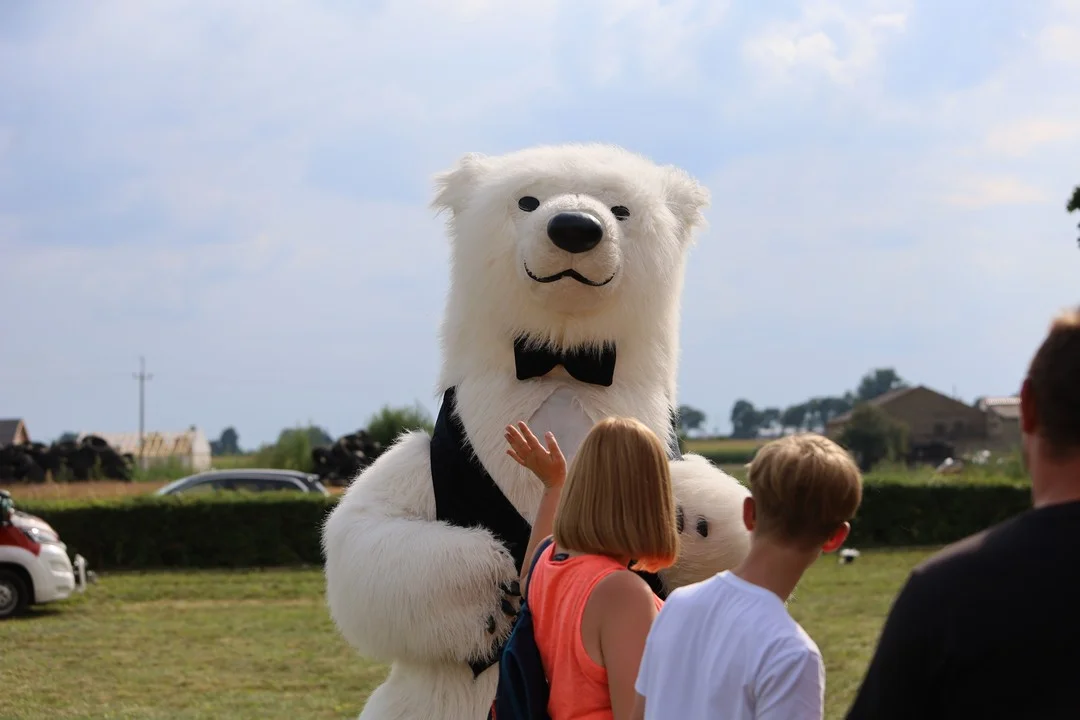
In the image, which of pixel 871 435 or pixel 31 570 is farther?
pixel 871 435

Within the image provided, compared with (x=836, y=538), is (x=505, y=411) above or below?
above

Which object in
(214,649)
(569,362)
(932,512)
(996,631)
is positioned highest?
(569,362)

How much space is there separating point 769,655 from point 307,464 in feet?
71.2

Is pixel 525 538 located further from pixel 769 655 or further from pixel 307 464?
pixel 307 464

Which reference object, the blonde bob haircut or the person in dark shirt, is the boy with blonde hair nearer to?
the blonde bob haircut

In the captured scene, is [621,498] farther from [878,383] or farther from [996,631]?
[878,383]

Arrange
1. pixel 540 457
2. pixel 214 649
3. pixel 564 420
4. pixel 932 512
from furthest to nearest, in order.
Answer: pixel 932 512 < pixel 214 649 < pixel 564 420 < pixel 540 457

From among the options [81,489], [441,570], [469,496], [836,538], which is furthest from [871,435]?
[836,538]

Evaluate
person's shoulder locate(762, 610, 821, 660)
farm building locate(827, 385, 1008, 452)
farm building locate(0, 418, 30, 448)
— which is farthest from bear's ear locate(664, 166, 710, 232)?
farm building locate(827, 385, 1008, 452)

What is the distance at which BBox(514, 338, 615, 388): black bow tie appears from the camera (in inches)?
128

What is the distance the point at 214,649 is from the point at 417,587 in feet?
25.5

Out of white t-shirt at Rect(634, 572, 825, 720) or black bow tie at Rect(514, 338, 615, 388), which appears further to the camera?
black bow tie at Rect(514, 338, 615, 388)

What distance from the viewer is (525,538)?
3082mm

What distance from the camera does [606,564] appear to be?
2.26m
